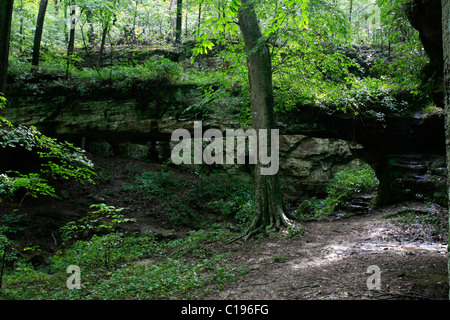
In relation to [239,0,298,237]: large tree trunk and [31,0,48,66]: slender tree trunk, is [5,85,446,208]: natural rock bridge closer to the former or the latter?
[31,0,48,66]: slender tree trunk

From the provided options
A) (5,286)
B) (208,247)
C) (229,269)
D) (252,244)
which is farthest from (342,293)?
(5,286)

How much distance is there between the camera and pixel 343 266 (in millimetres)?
4305

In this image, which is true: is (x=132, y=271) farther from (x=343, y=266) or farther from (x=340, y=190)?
(x=340, y=190)

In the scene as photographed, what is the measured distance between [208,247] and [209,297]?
9.92 ft

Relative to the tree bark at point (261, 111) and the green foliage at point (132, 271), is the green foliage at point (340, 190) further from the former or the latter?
the green foliage at point (132, 271)

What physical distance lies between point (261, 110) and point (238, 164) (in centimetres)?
681

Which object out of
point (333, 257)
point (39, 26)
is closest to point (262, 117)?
point (333, 257)

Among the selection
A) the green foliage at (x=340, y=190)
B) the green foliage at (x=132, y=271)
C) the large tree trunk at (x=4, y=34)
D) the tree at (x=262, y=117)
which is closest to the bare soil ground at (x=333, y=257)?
the green foliage at (x=132, y=271)

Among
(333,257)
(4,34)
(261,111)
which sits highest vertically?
(4,34)

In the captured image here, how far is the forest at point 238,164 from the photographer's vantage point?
14.5 ft

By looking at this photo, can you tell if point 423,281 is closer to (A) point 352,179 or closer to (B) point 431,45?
(B) point 431,45

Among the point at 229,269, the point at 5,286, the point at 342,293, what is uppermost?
the point at 342,293

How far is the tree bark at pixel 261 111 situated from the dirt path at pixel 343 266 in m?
0.87

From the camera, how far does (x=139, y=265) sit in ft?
18.8
